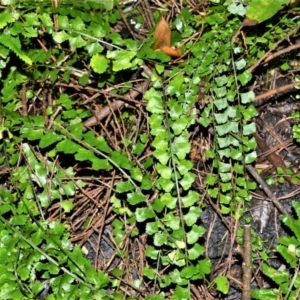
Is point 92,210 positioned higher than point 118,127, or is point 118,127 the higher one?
point 118,127

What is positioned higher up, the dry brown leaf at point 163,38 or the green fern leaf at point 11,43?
→ the green fern leaf at point 11,43

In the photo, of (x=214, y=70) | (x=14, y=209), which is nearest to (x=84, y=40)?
(x=214, y=70)

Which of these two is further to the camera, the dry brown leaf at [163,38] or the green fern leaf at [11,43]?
the dry brown leaf at [163,38]

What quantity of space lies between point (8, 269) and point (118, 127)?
35.1 inches

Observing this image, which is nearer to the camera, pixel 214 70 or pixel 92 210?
pixel 214 70

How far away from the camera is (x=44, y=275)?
8.40 feet

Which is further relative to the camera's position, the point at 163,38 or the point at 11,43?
the point at 163,38

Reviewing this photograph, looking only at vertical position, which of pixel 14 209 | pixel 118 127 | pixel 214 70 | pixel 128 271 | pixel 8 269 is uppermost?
pixel 214 70

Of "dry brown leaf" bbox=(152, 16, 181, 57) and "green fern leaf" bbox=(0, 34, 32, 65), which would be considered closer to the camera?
"green fern leaf" bbox=(0, 34, 32, 65)

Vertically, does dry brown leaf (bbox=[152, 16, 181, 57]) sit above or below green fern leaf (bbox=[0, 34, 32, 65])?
below

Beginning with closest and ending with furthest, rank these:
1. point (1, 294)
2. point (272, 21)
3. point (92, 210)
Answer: point (1, 294) → point (272, 21) → point (92, 210)

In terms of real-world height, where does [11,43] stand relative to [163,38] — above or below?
above

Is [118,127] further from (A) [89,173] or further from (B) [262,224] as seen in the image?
(B) [262,224]

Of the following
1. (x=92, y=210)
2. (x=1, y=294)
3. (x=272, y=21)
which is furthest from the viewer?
(x=92, y=210)
